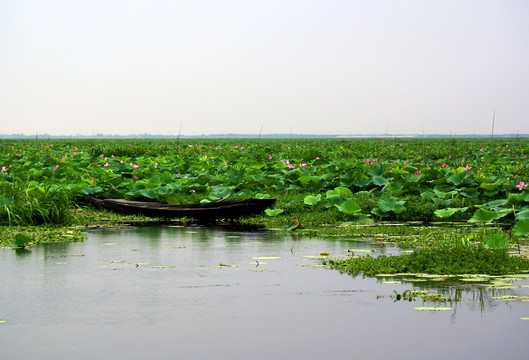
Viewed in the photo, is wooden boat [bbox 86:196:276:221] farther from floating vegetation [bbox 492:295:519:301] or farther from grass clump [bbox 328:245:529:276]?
floating vegetation [bbox 492:295:519:301]

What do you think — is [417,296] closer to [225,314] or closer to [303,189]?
[225,314]

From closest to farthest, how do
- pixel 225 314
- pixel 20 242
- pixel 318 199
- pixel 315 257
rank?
pixel 225 314
pixel 315 257
pixel 20 242
pixel 318 199

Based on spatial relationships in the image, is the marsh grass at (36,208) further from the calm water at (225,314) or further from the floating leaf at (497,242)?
the floating leaf at (497,242)

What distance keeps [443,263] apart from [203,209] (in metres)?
5.32

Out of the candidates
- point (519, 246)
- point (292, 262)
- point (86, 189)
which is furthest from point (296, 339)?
point (86, 189)

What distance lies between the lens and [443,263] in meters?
6.66

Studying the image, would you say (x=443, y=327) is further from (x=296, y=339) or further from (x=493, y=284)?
(x=493, y=284)

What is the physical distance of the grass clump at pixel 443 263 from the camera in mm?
6547

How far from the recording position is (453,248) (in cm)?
702

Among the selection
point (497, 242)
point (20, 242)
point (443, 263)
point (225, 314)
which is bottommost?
point (20, 242)

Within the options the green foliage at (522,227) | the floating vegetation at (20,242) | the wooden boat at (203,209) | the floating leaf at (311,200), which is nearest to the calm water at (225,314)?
the floating vegetation at (20,242)

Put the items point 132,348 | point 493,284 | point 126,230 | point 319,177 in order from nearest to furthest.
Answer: point 132,348, point 493,284, point 126,230, point 319,177

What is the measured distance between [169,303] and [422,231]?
4.96m

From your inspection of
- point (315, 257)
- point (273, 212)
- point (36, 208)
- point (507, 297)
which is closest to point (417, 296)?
point (507, 297)
